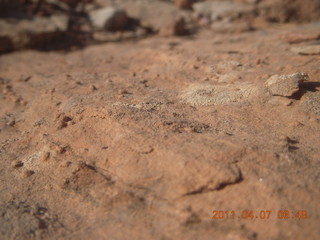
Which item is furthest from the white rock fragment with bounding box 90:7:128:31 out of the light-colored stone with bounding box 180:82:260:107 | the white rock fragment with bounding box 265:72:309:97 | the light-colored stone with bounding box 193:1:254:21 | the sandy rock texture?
the white rock fragment with bounding box 265:72:309:97

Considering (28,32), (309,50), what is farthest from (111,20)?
(309,50)

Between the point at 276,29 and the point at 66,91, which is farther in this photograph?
the point at 276,29

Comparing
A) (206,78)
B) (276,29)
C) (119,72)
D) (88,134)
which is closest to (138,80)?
(119,72)

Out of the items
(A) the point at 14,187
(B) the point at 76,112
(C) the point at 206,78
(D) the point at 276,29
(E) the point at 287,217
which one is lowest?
(A) the point at 14,187

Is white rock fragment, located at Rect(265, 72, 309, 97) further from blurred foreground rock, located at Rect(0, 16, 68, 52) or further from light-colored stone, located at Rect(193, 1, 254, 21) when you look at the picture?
blurred foreground rock, located at Rect(0, 16, 68, 52)

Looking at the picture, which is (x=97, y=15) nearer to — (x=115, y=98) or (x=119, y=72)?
(x=119, y=72)

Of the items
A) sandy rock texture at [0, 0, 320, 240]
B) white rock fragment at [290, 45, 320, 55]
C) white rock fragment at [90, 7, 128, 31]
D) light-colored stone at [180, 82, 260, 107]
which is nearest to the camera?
sandy rock texture at [0, 0, 320, 240]

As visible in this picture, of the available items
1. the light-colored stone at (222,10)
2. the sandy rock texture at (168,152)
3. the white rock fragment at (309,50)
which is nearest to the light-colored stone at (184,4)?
the light-colored stone at (222,10)
